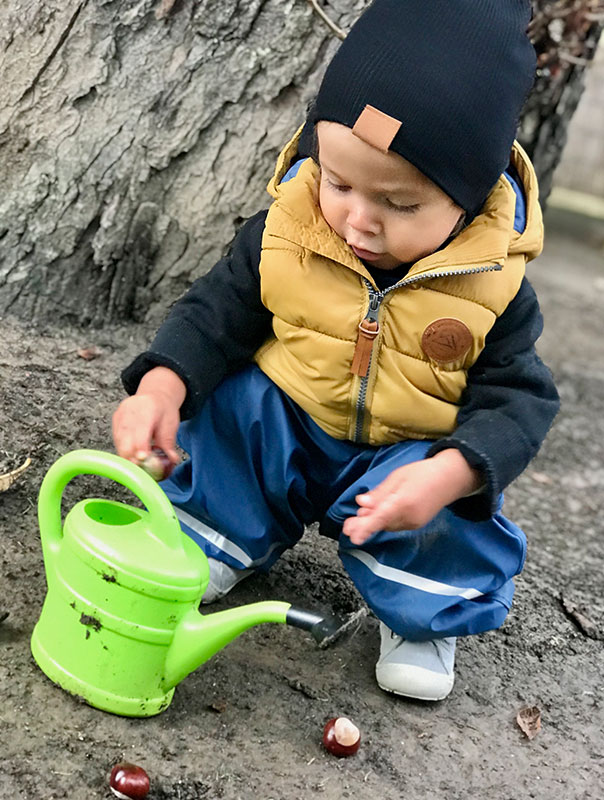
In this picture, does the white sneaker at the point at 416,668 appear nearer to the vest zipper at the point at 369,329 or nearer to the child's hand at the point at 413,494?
the child's hand at the point at 413,494

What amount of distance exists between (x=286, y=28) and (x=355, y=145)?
3.36 feet

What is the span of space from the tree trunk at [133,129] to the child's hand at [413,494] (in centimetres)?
120

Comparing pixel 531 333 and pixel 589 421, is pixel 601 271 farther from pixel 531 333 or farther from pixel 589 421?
pixel 531 333

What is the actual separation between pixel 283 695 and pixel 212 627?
31 cm

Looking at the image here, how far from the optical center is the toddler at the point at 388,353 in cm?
162

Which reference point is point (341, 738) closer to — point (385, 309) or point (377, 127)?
point (385, 309)

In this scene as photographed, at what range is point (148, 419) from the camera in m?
1.69

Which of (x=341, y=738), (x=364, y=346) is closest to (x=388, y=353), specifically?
(x=364, y=346)

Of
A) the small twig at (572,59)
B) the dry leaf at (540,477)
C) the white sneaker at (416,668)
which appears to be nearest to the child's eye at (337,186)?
the white sneaker at (416,668)

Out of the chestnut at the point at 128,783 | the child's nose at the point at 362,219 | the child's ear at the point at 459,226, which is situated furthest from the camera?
the child's ear at the point at 459,226

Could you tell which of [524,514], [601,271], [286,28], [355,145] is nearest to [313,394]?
[355,145]

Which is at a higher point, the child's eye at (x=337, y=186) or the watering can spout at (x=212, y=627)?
the child's eye at (x=337, y=186)

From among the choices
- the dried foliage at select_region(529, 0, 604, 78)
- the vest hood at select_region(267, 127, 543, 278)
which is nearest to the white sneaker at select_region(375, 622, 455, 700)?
the vest hood at select_region(267, 127, 543, 278)

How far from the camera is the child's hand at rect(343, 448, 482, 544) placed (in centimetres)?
157
